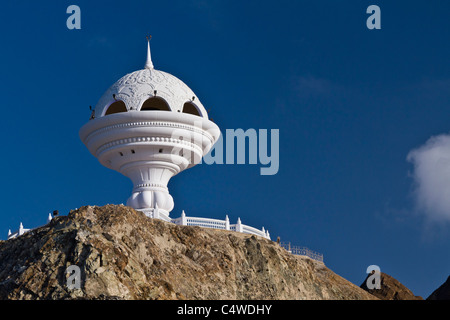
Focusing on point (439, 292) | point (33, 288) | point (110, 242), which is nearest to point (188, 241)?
point (110, 242)

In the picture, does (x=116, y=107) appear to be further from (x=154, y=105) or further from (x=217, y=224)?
(x=217, y=224)

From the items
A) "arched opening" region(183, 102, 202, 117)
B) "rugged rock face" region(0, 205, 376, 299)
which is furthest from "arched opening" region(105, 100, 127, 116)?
"rugged rock face" region(0, 205, 376, 299)

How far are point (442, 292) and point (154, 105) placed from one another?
72.4 feet

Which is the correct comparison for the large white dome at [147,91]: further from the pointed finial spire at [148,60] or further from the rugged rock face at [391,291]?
the rugged rock face at [391,291]

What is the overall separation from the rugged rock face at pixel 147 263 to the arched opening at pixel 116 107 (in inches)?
382

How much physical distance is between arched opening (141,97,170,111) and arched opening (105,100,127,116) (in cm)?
120

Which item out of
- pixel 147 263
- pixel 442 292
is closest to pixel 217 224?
pixel 147 263

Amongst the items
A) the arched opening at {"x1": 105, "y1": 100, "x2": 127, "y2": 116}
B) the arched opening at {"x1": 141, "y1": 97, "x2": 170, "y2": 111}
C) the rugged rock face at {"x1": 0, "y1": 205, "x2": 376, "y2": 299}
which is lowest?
the rugged rock face at {"x1": 0, "y1": 205, "x2": 376, "y2": 299}

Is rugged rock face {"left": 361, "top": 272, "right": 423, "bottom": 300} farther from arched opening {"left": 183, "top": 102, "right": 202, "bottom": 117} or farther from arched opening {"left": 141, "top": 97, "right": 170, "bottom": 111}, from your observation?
arched opening {"left": 141, "top": 97, "right": 170, "bottom": 111}

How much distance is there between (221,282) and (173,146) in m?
9.89

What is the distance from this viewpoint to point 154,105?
200ft

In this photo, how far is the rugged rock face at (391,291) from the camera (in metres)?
64.4

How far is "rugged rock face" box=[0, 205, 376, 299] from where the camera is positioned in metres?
45.0
